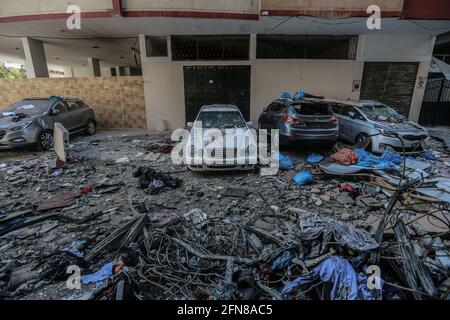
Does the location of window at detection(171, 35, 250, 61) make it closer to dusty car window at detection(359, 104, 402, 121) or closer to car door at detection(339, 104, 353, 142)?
car door at detection(339, 104, 353, 142)

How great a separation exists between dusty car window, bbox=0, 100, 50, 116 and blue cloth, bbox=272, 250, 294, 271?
9117 mm

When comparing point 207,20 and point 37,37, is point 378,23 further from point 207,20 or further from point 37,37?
point 37,37

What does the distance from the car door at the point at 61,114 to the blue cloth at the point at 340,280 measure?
9.40 m

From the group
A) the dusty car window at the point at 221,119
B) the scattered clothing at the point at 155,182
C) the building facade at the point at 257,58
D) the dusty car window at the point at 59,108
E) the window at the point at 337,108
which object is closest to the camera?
the scattered clothing at the point at 155,182

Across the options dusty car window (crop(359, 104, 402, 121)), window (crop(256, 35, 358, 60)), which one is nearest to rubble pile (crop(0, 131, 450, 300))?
dusty car window (crop(359, 104, 402, 121))

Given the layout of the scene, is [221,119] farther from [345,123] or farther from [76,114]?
[76,114]

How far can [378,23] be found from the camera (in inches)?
372

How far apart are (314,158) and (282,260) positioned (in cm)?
471

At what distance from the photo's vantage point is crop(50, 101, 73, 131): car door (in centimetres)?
853

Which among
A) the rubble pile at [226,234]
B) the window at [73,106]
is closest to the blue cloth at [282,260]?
the rubble pile at [226,234]

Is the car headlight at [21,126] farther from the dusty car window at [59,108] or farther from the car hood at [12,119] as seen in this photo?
the dusty car window at [59,108]

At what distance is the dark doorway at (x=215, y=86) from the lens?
37.0 ft
